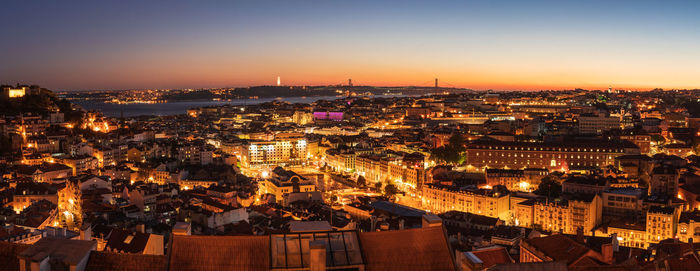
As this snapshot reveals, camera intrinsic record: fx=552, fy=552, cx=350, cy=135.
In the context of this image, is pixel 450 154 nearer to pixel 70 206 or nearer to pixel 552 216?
pixel 552 216

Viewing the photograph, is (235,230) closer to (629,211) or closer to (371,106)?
(629,211)

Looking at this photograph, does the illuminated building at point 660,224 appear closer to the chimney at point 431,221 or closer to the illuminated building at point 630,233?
the illuminated building at point 630,233

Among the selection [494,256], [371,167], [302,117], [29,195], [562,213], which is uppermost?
[494,256]

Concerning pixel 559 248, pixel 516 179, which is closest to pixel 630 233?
pixel 516 179

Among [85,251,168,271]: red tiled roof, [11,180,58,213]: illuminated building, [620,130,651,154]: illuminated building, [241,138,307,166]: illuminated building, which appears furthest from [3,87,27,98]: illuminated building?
[620,130,651,154]: illuminated building

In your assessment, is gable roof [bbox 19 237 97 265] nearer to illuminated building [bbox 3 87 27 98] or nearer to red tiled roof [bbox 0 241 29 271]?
red tiled roof [bbox 0 241 29 271]

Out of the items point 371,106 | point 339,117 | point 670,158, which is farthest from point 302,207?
point 371,106
